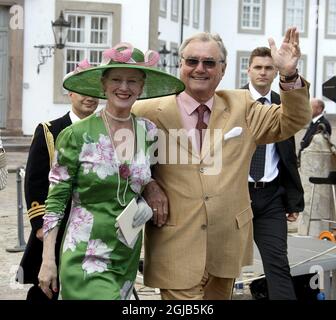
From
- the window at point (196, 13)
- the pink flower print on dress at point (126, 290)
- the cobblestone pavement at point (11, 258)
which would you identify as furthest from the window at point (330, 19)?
the pink flower print on dress at point (126, 290)

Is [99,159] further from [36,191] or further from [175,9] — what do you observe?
[175,9]

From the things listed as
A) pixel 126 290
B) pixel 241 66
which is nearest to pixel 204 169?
pixel 126 290

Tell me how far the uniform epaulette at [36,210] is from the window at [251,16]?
33968 mm

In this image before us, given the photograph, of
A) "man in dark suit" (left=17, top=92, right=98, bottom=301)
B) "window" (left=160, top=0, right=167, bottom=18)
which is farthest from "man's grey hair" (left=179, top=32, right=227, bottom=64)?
"window" (left=160, top=0, right=167, bottom=18)

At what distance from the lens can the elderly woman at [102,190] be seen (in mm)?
3459

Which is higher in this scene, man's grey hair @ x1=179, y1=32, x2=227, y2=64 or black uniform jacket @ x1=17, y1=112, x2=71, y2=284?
man's grey hair @ x1=179, y1=32, x2=227, y2=64

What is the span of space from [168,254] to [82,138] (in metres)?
0.70

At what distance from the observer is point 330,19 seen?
39.9 metres

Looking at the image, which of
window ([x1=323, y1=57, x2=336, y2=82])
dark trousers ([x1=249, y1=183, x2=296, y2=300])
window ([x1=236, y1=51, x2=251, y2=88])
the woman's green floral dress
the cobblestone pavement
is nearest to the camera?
the woman's green floral dress

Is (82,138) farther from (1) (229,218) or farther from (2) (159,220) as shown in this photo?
(1) (229,218)

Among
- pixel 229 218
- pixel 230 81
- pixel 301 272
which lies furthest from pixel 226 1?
pixel 229 218

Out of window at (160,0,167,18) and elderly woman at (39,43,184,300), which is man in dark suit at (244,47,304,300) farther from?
window at (160,0,167,18)

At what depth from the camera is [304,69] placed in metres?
38.2

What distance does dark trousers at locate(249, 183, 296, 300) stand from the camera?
5.23m
